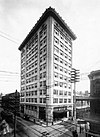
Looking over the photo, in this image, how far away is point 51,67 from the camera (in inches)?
1395

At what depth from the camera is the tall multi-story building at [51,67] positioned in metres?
34.9

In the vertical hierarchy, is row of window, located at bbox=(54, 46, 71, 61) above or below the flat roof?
below

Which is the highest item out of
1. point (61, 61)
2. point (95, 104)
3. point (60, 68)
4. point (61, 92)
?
point (61, 61)

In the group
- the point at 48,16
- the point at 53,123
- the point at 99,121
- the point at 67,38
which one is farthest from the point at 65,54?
the point at 99,121

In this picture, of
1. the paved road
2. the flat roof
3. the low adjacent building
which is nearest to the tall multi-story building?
the flat roof

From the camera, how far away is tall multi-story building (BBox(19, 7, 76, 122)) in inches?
1373

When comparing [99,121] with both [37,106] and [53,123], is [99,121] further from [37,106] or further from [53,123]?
[37,106]

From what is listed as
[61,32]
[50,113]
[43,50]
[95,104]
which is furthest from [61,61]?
[95,104]

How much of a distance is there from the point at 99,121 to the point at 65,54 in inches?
1296

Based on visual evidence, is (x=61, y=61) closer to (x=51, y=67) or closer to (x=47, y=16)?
(x=51, y=67)

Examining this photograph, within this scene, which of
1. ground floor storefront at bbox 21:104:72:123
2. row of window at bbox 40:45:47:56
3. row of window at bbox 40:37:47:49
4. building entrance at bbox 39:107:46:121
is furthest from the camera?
row of window at bbox 40:37:47:49

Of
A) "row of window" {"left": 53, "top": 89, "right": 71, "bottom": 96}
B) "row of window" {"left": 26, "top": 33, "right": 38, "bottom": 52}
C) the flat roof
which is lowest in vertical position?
"row of window" {"left": 53, "top": 89, "right": 71, "bottom": 96}

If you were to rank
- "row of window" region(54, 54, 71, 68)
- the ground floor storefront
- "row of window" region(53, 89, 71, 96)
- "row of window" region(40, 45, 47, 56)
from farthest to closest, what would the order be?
"row of window" region(40, 45, 47, 56) < "row of window" region(54, 54, 71, 68) < "row of window" region(53, 89, 71, 96) < the ground floor storefront

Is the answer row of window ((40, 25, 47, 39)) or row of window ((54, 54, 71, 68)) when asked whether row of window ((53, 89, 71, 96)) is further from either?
row of window ((40, 25, 47, 39))
